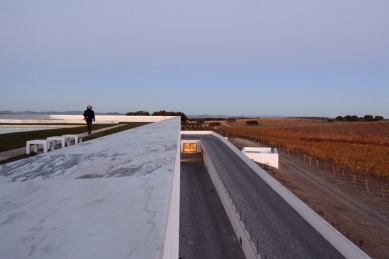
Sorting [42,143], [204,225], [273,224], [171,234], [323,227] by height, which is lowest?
[204,225]

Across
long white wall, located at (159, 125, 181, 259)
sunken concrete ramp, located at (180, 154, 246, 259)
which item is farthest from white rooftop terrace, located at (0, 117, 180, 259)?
sunken concrete ramp, located at (180, 154, 246, 259)

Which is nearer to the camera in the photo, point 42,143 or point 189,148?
point 42,143

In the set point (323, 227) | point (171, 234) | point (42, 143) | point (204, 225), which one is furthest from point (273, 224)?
point (171, 234)

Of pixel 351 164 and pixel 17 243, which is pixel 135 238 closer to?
pixel 17 243

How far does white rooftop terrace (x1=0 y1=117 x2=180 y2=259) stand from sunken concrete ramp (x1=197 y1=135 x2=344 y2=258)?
16.7 feet

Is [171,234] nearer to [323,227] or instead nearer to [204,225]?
[323,227]

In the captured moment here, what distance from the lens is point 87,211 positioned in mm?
1463

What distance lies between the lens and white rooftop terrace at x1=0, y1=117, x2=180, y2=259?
1.07 m

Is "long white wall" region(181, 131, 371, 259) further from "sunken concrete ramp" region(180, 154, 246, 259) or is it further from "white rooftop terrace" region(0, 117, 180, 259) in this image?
"white rooftop terrace" region(0, 117, 180, 259)

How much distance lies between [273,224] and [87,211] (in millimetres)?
7784

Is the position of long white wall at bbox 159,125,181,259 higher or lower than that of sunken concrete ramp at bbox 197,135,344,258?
higher

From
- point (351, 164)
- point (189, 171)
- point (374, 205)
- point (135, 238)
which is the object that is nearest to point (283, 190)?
point (374, 205)

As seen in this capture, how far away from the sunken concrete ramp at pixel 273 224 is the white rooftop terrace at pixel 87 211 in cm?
510

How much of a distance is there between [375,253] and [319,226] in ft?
8.61
